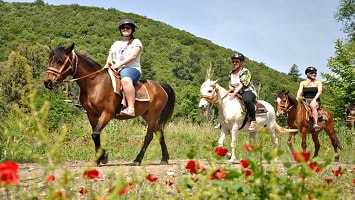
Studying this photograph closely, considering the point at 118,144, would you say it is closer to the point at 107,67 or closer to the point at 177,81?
the point at 107,67

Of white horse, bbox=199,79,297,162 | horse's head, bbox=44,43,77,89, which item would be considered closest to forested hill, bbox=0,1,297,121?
white horse, bbox=199,79,297,162

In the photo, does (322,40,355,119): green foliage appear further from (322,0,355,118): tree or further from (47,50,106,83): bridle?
(47,50,106,83): bridle

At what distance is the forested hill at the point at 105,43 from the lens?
60062 mm

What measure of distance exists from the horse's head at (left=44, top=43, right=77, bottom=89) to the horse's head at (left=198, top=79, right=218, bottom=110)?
279 centimetres

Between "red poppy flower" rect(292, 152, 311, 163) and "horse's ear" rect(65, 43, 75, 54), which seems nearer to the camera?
"red poppy flower" rect(292, 152, 311, 163)

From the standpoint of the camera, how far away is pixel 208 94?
31.6ft

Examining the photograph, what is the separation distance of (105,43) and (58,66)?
72866mm

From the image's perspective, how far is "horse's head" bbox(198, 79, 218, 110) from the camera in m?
9.55

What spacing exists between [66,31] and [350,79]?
2696 inches

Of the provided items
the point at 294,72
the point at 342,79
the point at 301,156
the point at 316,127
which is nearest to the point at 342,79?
the point at 342,79

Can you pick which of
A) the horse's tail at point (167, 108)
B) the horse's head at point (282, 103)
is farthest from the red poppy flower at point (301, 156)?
the horse's head at point (282, 103)

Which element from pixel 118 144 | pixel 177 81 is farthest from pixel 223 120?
pixel 177 81

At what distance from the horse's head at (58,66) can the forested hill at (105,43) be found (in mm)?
41961

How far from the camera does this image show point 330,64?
26375mm
